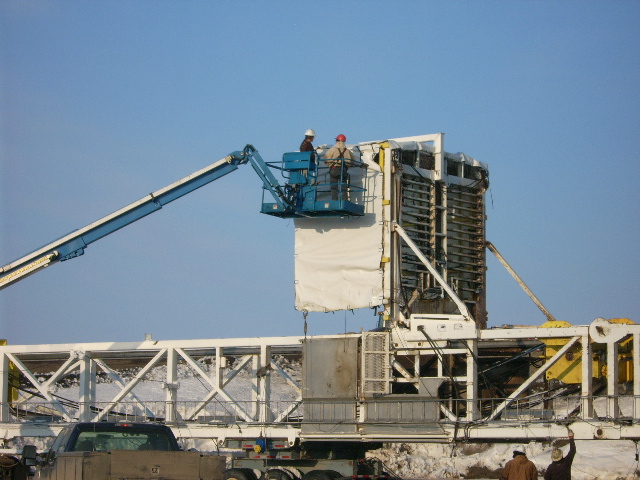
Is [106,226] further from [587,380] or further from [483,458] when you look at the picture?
[483,458]

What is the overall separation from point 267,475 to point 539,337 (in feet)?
26.6

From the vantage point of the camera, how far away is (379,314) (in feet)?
91.9

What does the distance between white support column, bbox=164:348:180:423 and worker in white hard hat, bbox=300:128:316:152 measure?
7.06m

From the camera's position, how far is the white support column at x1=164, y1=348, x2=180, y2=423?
97.3ft

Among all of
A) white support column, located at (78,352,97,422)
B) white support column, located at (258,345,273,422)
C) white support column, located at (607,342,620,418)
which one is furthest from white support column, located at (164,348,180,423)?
white support column, located at (607,342,620,418)

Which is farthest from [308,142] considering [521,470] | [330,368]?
[521,470]

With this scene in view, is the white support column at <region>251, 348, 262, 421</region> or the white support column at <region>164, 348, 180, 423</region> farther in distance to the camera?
the white support column at <region>164, 348, 180, 423</region>

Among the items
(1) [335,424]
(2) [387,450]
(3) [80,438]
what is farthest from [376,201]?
(2) [387,450]

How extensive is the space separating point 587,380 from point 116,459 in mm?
11968

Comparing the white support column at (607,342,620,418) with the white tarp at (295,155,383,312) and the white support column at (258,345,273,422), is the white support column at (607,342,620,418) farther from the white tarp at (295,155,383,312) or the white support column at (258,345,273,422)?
the white support column at (258,345,273,422)

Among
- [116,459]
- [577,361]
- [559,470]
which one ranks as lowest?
[559,470]

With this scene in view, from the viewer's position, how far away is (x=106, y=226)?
3197 cm

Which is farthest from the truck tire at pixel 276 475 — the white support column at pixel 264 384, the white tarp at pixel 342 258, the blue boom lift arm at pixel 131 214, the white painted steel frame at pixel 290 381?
the blue boom lift arm at pixel 131 214

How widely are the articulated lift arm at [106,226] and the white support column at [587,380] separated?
11935 mm
